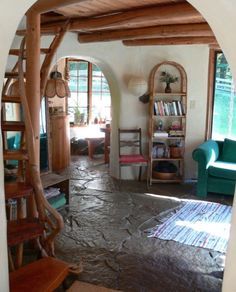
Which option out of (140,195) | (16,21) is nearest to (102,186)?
(140,195)

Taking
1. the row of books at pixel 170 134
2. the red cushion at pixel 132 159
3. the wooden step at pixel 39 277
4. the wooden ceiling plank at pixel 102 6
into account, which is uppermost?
the wooden ceiling plank at pixel 102 6

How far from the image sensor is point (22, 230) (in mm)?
2264

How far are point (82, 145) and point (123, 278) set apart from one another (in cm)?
514

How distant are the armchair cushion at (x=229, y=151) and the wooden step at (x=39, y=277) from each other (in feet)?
11.3

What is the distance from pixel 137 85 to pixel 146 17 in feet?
6.32

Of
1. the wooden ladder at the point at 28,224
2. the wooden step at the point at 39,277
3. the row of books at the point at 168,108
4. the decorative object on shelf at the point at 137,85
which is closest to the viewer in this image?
the wooden step at the point at 39,277

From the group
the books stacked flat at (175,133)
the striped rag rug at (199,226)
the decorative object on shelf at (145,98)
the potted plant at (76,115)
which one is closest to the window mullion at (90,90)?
the potted plant at (76,115)

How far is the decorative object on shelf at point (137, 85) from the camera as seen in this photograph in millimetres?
5062

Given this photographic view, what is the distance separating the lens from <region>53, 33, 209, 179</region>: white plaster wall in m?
5.18

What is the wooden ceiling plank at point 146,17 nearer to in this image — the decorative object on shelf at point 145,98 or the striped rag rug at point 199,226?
the decorative object on shelf at point 145,98

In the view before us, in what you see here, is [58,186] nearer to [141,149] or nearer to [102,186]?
[102,186]

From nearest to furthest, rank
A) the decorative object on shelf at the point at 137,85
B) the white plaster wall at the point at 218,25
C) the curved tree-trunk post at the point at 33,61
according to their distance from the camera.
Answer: the white plaster wall at the point at 218,25, the curved tree-trunk post at the point at 33,61, the decorative object on shelf at the point at 137,85

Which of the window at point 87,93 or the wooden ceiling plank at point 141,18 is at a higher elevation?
the wooden ceiling plank at point 141,18

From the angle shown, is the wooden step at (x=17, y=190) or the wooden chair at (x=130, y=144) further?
the wooden chair at (x=130, y=144)
